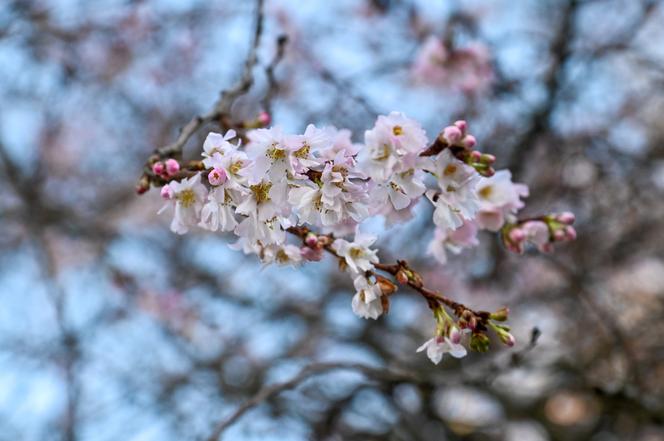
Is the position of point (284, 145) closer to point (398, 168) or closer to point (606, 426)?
point (398, 168)

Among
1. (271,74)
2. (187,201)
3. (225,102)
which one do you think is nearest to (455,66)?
(271,74)

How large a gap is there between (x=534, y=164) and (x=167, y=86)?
11.0ft

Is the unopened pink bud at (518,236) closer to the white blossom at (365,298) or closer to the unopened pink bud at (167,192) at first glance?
the white blossom at (365,298)

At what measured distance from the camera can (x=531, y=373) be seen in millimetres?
4789

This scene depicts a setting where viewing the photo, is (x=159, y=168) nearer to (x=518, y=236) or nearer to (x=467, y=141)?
(x=467, y=141)

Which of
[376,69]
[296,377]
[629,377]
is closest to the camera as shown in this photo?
[296,377]

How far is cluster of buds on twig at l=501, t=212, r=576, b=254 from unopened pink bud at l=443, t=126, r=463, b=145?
1.68ft

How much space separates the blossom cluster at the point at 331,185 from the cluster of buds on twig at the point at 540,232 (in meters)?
0.34

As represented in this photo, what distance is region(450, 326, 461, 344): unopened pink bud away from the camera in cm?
137

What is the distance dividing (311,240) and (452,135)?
1.28 ft

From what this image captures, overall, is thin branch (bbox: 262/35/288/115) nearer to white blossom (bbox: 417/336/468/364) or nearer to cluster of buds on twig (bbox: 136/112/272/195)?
cluster of buds on twig (bbox: 136/112/272/195)

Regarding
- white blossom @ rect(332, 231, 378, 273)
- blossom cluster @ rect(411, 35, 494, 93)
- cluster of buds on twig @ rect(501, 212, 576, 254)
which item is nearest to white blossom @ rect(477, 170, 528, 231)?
cluster of buds on twig @ rect(501, 212, 576, 254)

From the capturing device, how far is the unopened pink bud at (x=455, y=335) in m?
1.37

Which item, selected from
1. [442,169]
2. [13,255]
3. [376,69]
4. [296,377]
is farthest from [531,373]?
[13,255]
